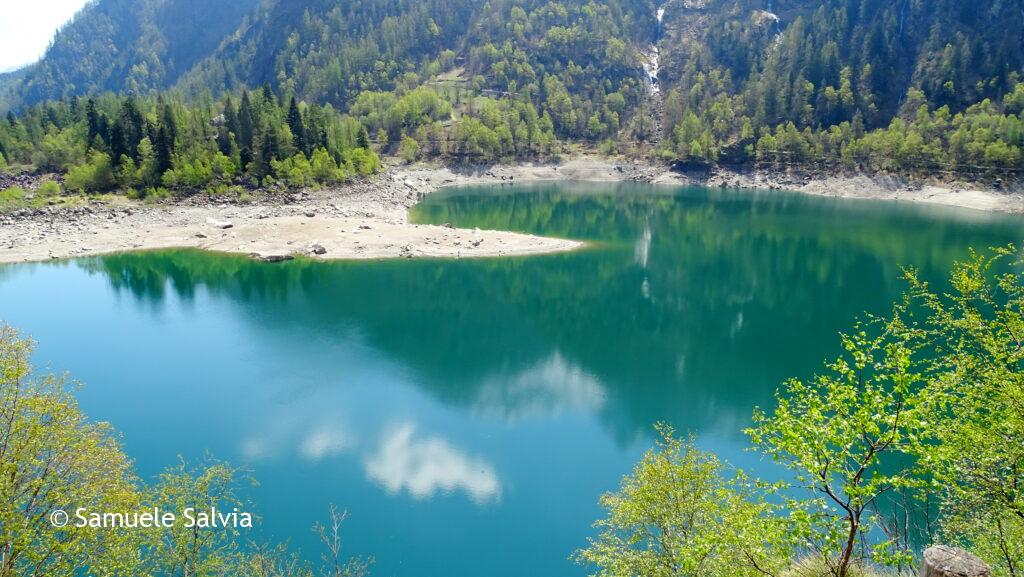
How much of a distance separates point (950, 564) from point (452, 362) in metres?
33.6

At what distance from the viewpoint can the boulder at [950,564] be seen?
332 inches

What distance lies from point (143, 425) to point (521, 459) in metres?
19.7

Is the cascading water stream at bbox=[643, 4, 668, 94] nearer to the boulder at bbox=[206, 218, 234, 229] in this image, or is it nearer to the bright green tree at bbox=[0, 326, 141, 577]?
the boulder at bbox=[206, 218, 234, 229]

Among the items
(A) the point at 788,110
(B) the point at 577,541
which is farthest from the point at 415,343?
(A) the point at 788,110

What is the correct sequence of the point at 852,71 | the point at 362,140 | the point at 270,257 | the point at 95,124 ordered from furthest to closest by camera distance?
the point at 852,71, the point at 362,140, the point at 95,124, the point at 270,257

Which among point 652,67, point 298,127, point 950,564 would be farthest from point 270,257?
point 652,67

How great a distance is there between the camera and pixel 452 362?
40.5 m

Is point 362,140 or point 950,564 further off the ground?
point 362,140

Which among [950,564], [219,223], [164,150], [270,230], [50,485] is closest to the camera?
[950,564]

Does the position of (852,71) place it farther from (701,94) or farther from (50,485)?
(50,485)

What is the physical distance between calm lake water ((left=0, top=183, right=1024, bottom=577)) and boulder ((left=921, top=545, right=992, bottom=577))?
48.0 ft

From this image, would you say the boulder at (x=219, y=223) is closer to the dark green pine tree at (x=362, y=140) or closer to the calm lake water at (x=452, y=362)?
the calm lake water at (x=452, y=362)

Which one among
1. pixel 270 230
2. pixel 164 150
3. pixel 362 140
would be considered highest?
pixel 362 140

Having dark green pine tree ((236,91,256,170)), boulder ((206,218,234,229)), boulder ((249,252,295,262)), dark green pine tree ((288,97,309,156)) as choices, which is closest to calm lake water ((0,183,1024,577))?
boulder ((249,252,295,262))
